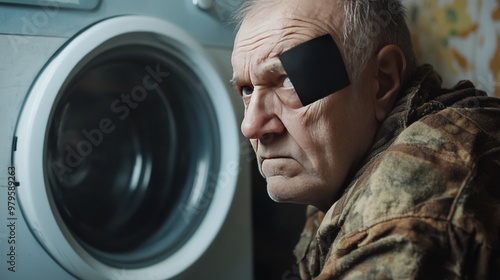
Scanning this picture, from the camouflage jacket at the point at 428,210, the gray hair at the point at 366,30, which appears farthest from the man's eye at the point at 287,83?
the camouflage jacket at the point at 428,210

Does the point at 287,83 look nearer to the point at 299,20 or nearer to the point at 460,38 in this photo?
the point at 299,20

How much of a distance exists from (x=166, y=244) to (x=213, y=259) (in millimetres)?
126

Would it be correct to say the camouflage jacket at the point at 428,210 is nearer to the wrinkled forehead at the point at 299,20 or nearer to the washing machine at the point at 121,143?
the wrinkled forehead at the point at 299,20

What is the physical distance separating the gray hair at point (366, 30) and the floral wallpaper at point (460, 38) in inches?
24.0

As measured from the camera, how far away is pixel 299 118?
110 centimetres

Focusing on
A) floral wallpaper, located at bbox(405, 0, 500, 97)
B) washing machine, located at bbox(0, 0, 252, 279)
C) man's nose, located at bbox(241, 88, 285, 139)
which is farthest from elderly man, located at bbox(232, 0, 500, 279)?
floral wallpaper, located at bbox(405, 0, 500, 97)

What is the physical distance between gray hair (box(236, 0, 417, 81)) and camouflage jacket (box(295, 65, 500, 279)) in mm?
182

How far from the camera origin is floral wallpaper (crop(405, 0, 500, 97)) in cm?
177

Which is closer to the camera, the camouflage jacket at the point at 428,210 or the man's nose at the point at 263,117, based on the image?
the camouflage jacket at the point at 428,210

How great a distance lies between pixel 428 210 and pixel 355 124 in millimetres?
307

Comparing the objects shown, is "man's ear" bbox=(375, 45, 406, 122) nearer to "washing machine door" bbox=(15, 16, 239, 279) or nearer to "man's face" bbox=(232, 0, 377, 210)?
"man's face" bbox=(232, 0, 377, 210)

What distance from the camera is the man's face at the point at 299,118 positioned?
43.2 inches

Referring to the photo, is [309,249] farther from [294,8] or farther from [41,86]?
[41,86]

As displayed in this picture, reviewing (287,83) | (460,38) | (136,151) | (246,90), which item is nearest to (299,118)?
(287,83)
